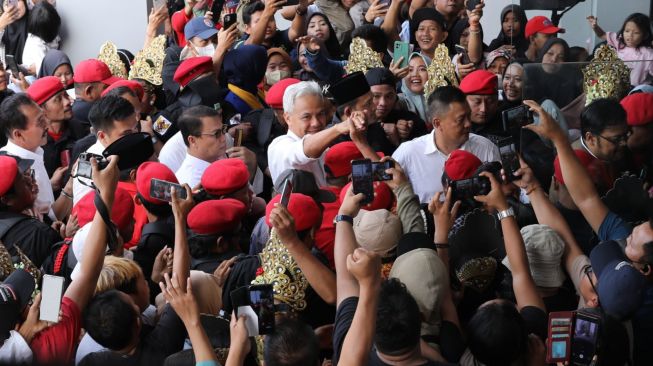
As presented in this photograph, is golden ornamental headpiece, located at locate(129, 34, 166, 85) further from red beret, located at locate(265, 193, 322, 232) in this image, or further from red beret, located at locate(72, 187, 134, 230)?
red beret, located at locate(265, 193, 322, 232)

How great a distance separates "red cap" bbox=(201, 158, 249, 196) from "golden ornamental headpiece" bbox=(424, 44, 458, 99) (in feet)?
7.04

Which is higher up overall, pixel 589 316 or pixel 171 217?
pixel 589 316

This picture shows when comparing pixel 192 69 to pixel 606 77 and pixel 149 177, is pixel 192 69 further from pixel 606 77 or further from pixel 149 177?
pixel 606 77

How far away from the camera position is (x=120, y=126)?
5.68 metres

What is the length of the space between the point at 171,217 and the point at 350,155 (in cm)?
92

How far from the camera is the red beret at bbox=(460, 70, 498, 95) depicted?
21.0 feet

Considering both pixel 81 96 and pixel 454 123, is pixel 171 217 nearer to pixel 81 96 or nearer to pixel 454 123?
pixel 454 123

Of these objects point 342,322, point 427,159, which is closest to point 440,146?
point 427,159

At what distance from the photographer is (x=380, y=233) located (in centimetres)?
424

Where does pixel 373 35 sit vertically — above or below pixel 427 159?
above

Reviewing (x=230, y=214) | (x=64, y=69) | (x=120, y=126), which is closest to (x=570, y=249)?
(x=230, y=214)

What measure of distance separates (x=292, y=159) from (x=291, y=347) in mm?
2178

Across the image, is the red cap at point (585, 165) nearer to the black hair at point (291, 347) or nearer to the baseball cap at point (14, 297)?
the black hair at point (291, 347)

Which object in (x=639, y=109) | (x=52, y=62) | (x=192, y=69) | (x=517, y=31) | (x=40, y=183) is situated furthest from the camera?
(x=52, y=62)
